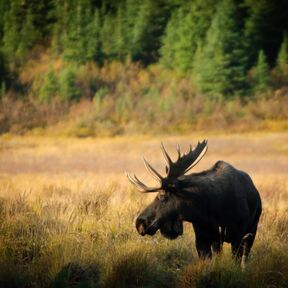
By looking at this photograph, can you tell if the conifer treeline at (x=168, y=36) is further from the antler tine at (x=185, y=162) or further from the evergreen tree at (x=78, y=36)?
the antler tine at (x=185, y=162)

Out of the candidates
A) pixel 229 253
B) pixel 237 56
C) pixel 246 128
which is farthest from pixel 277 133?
pixel 229 253

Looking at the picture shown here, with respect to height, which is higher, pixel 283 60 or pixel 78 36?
pixel 78 36

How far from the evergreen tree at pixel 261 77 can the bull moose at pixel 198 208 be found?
33.8 meters

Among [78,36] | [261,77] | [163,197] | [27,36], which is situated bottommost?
[163,197]

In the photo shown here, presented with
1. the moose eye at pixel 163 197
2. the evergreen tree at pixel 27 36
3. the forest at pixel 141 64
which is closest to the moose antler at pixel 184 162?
the moose eye at pixel 163 197

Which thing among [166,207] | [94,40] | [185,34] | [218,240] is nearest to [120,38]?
[94,40]

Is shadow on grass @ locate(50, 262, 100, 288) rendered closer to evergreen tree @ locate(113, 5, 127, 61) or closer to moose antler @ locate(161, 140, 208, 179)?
moose antler @ locate(161, 140, 208, 179)

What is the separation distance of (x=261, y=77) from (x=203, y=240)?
34.7m

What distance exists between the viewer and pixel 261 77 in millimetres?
40781

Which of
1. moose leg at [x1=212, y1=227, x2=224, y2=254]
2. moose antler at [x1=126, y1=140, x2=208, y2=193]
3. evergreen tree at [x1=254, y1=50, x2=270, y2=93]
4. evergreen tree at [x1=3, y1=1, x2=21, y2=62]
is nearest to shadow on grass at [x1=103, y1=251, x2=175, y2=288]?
moose leg at [x1=212, y1=227, x2=224, y2=254]

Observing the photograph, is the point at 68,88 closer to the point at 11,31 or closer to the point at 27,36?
the point at 27,36

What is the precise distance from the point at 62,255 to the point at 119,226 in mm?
1771

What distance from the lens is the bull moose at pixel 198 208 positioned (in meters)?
7.00

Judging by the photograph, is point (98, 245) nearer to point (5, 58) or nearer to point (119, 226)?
point (119, 226)
